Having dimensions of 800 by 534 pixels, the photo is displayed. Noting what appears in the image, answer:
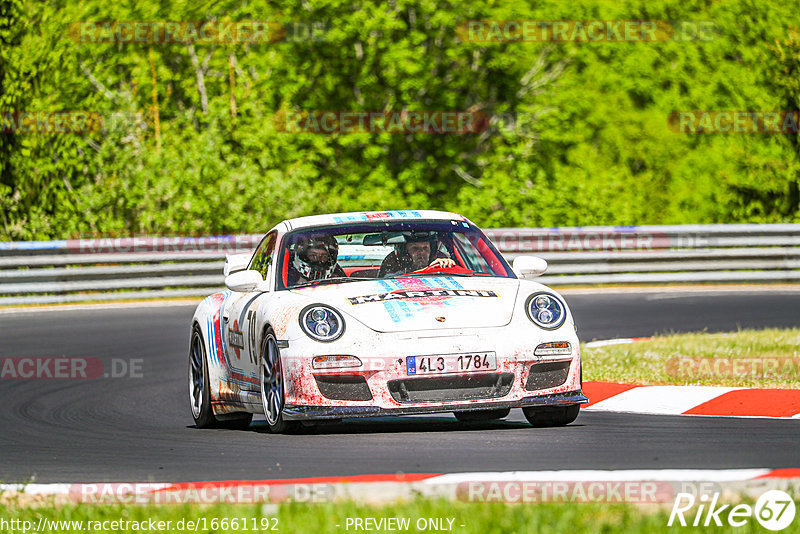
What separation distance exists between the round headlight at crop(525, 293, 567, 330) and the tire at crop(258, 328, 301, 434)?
4.72ft

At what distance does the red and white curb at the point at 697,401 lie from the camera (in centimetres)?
915

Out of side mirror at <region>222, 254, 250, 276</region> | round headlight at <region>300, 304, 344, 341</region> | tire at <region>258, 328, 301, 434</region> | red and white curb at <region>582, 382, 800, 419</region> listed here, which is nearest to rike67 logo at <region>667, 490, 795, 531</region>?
round headlight at <region>300, 304, 344, 341</region>

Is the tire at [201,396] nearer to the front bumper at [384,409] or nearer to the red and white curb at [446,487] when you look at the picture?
the front bumper at [384,409]

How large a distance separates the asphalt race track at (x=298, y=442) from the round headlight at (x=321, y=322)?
58 cm

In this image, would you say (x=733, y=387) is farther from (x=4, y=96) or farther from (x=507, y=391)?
(x=4, y=96)

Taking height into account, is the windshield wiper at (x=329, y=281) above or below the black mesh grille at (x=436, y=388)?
above

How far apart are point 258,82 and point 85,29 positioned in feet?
16.2

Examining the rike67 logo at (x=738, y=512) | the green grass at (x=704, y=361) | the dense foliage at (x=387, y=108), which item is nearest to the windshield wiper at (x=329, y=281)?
the green grass at (x=704, y=361)

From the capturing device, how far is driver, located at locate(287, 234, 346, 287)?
30.5 feet

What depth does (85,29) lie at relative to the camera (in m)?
29.1

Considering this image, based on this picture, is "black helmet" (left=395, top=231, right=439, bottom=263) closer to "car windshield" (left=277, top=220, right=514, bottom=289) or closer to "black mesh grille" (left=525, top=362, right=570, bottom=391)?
"car windshield" (left=277, top=220, right=514, bottom=289)

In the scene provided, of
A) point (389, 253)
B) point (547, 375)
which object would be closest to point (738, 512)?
point (547, 375)

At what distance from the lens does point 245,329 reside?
9.12 meters

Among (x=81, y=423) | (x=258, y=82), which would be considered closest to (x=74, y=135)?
(x=258, y=82)
